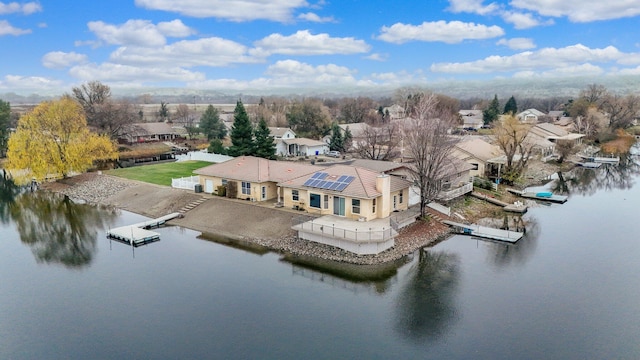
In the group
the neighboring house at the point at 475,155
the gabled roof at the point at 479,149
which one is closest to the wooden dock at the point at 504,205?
the neighboring house at the point at 475,155

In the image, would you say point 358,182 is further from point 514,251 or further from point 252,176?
point 514,251

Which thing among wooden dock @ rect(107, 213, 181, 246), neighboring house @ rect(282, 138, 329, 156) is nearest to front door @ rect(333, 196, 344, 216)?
wooden dock @ rect(107, 213, 181, 246)

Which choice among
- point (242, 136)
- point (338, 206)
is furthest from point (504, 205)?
point (242, 136)

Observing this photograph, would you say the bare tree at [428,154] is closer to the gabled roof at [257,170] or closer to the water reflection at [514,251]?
the water reflection at [514,251]

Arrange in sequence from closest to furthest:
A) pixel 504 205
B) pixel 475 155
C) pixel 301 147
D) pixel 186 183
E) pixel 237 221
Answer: pixel 237 221, pixel 504 205, pixel 186 183, pixel 475 155, pixel 301 147

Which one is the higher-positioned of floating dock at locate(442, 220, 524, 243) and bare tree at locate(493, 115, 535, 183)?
bare tree at locate(493, 115, 535, 183)

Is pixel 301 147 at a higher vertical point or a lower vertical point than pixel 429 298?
higher

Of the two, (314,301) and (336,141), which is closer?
(314,301)

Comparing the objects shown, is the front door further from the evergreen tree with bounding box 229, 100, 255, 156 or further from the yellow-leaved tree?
the yellow-leaved tree
